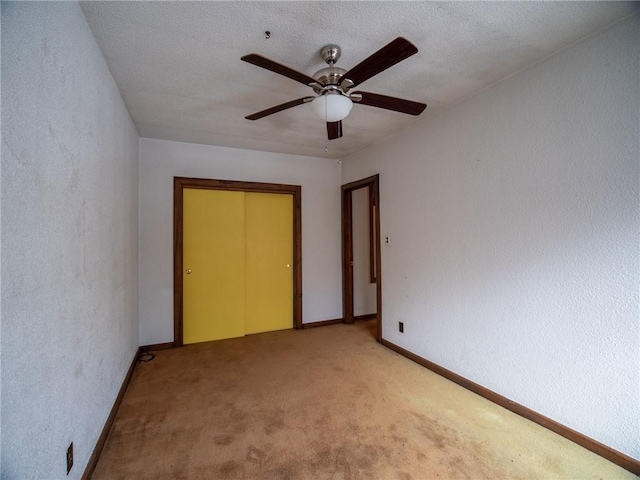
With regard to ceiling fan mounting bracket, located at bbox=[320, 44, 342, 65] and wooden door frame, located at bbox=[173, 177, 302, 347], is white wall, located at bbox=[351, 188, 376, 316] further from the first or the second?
ceiling fan mounting bracket, located at bbox=[320, 44, 342, 65]

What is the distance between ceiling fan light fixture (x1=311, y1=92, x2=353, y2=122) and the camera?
1.82 metres

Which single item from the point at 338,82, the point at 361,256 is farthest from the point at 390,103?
the point at 361,256

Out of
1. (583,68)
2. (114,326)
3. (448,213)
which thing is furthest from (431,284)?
(114,326)

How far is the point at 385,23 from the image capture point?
1.67 m

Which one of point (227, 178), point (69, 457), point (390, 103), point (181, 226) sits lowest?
point (69, 457)

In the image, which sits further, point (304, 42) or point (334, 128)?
point (334, 128)

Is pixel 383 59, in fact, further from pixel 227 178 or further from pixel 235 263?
pixel 235 263

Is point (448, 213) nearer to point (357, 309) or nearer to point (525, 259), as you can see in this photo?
point (525, 259)

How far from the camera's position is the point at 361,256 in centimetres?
484

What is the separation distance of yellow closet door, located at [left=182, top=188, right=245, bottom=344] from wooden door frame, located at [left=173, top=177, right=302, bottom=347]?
7cm

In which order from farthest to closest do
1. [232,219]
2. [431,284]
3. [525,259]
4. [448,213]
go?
[232,219] → [431,284] → [448,213] → [525,259]

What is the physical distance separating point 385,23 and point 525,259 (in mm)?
1816

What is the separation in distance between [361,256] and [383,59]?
353 centimetres

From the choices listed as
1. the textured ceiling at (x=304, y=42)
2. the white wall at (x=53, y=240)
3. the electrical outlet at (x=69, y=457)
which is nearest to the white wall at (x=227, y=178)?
the textured ceiling at (x=304, y=42)
